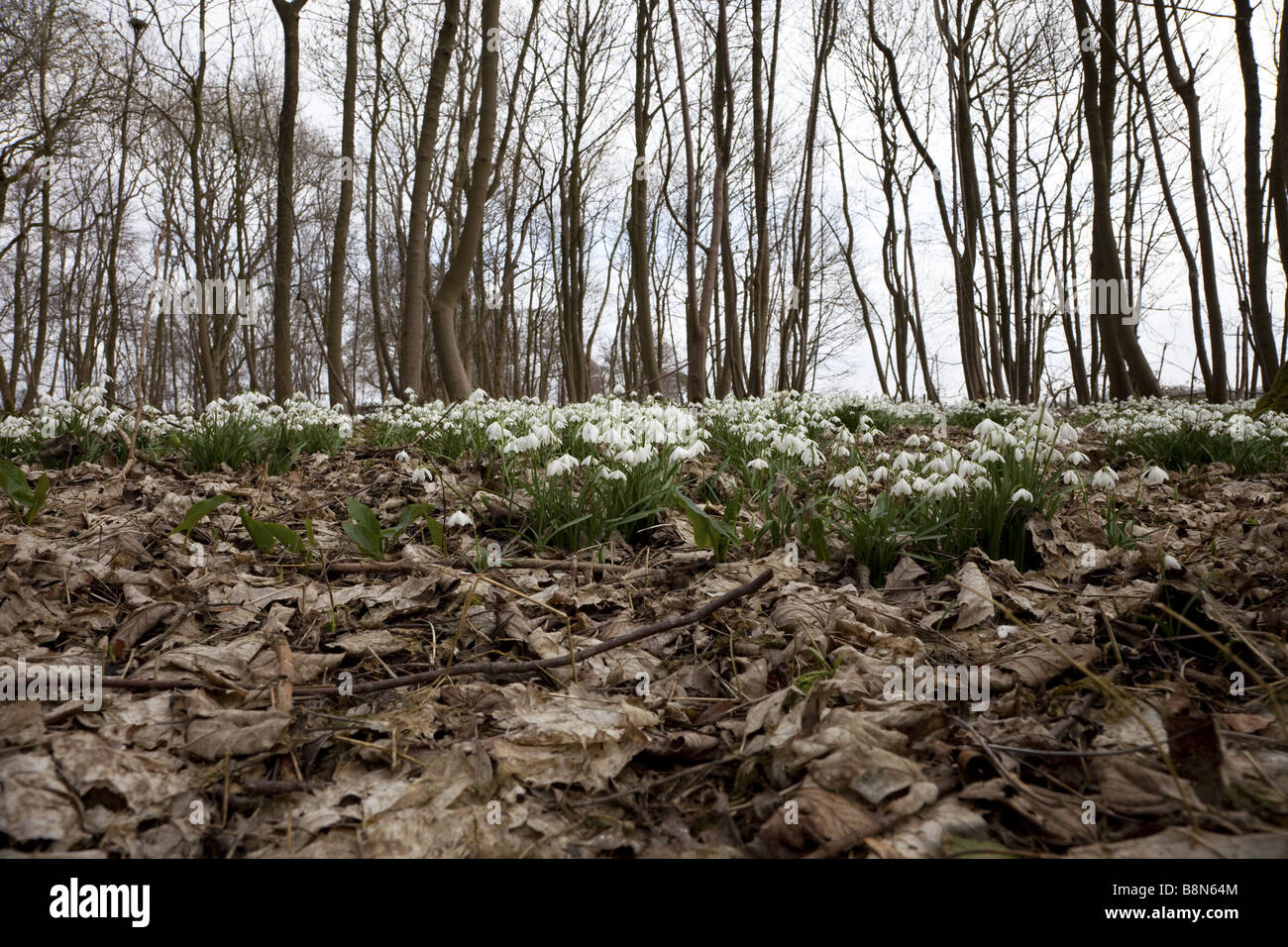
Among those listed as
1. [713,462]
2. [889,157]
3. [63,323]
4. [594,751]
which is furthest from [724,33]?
[63,323]

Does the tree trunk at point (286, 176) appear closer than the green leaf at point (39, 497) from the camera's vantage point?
No

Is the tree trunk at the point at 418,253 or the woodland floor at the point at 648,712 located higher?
the tree trunk at the point at 418,253

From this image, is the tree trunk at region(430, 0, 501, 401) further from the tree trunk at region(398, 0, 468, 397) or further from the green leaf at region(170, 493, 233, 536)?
the green leaf at region(170, 493, 233, 536)

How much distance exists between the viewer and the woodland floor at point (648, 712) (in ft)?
4.00

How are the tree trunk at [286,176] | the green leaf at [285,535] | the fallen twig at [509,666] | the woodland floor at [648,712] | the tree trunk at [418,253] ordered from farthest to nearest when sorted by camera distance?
the tree trunk at [418,253]
the tree trunk at [286,176]
the green leaf at [285,535]
the fallen twig at [509,666]
the woodland floor at [648,712]

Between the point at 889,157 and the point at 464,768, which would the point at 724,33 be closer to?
the point at 889,157

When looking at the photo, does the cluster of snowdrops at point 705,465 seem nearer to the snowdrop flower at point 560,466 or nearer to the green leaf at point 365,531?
the snowdrop flower at point 560,466

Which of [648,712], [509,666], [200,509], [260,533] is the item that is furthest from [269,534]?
[648,712]

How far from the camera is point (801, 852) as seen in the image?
1.17 metres

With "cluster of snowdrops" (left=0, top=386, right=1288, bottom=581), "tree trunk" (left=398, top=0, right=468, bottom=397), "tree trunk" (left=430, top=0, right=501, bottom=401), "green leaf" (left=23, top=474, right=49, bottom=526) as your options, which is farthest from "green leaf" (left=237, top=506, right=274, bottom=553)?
"tree trunk" (left=398, top=0, right=468, bottom=397)

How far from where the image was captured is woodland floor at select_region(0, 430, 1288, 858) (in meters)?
1.22

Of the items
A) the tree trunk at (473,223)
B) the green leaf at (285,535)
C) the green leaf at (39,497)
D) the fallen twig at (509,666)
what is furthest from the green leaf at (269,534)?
the tree trunk at (473,223)

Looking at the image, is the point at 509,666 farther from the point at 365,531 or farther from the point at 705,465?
the point at 705,465
